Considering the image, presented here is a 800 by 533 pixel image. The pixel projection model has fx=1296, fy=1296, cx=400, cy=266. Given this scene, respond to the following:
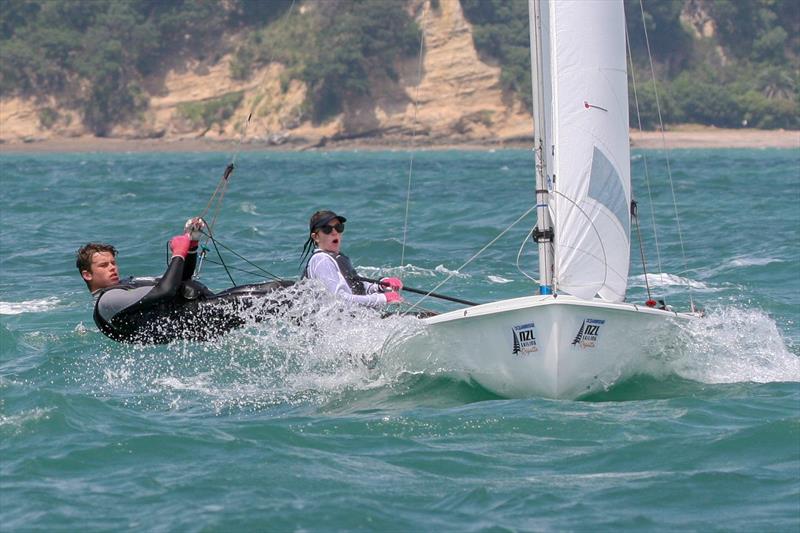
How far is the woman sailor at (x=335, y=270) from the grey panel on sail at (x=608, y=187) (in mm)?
1561

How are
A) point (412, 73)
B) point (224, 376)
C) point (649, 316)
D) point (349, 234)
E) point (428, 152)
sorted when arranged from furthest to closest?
point (412, 73) < point (428, 152) < point (349, 234) < point (224, 376) < point (649, 316)

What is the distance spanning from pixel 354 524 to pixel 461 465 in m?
1.01

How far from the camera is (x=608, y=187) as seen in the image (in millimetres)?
8438

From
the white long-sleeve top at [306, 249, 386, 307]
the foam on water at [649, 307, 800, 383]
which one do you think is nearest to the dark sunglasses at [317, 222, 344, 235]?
the white long-sleeve top at [306, 249, 386, 307]

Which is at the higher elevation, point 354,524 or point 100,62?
point 100,62

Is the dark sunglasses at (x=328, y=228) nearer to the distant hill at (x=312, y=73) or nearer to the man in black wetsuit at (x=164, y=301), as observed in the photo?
the man in black wetsuit at (x=164, y=301)

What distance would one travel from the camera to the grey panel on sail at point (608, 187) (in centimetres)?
834

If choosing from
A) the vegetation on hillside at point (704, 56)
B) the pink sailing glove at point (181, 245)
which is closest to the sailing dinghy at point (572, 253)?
the pink sailing glove at point (181, 245)

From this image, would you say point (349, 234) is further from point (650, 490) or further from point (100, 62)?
point (100, 62)

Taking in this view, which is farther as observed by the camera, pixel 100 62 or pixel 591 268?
pixel 100 62

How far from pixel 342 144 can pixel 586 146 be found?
70.2m

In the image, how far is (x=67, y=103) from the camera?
82562mm

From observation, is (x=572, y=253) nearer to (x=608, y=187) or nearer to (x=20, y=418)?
(x=608, y=187)

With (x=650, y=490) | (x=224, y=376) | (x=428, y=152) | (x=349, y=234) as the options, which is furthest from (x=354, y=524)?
(x=428, y=152)
